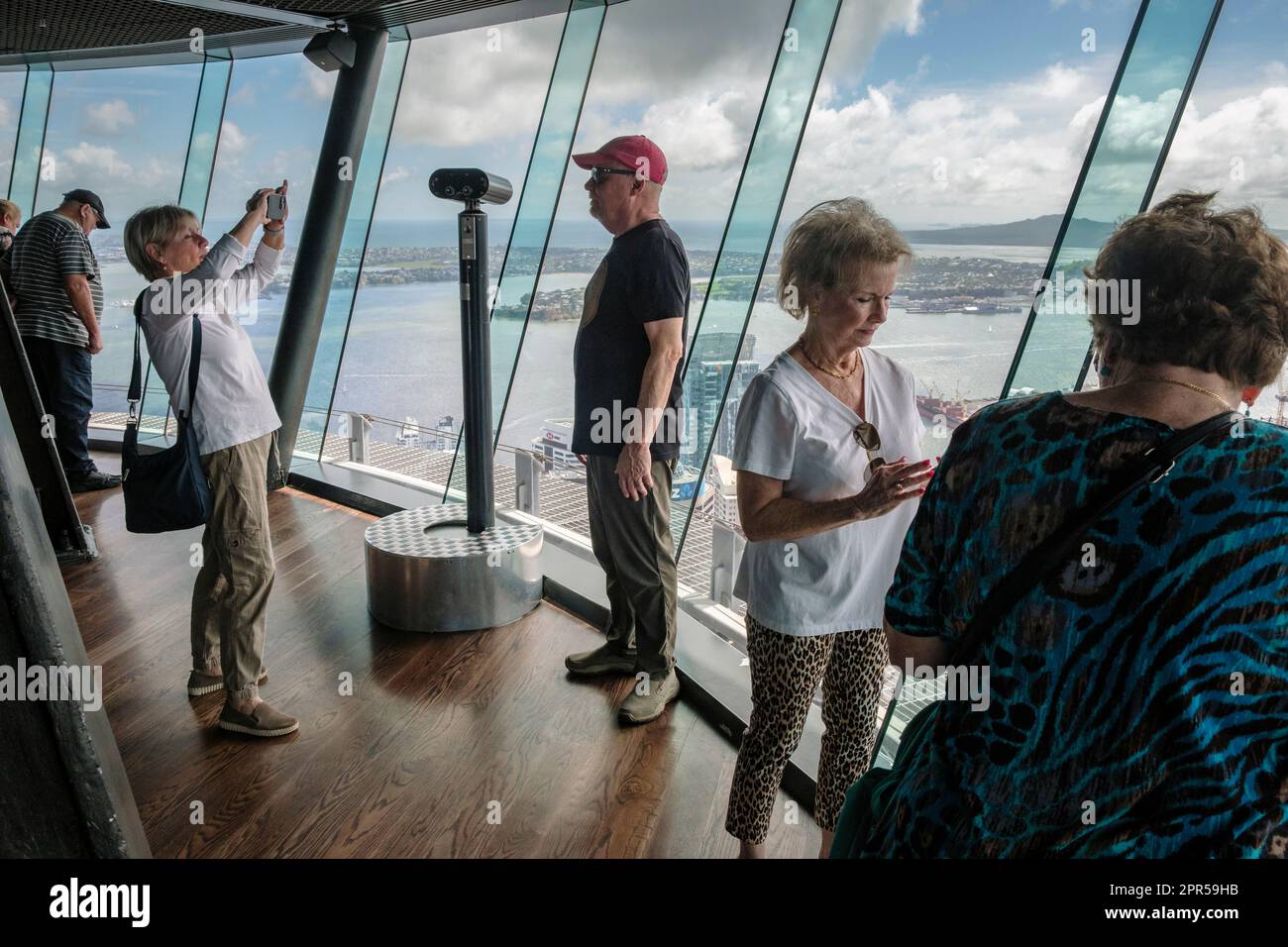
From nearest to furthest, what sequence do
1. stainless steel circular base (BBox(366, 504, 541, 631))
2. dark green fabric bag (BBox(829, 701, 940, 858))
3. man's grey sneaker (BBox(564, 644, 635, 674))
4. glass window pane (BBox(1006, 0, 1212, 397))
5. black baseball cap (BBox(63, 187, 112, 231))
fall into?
dark green fabric bag (BBox(829, 701, 940, 858))
glass window pane (BBox(1006, 0, 1212, 397))
man's grey sneaker (BBox(564, 644, 635, 674))
stainless steel circular base (BBox(366, 504, 541, 631))
black baseball cap (BBox(63, 187, 112, 231))

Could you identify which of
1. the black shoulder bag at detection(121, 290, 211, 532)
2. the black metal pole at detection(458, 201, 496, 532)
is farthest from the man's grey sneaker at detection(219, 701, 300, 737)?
the black metal pole at detection(458, 201, 496, 532)

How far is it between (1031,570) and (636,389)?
2.00 meters

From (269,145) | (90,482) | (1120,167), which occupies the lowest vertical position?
(90,482)

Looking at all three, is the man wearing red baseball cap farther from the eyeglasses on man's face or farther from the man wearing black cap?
the man wearing black cap

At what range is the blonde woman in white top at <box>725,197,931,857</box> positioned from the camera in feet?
5.80

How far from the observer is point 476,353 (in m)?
3.65

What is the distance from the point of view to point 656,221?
2.86m

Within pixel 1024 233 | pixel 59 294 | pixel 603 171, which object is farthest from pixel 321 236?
pixel 1024 233

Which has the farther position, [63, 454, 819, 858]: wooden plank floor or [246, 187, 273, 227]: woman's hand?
[246, 187, 273, 227]: woman's hand

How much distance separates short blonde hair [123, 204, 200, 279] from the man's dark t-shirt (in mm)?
1301

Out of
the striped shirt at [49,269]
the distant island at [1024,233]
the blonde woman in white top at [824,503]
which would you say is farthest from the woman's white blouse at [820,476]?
the striped shirt at [49,269]

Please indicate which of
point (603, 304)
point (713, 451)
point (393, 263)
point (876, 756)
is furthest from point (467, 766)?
point (393, 263)

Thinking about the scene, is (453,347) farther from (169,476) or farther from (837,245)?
(837,245)

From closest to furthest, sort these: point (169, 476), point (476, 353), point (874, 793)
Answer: point (874, 793) → point (169, 476) → point (476, 353)
